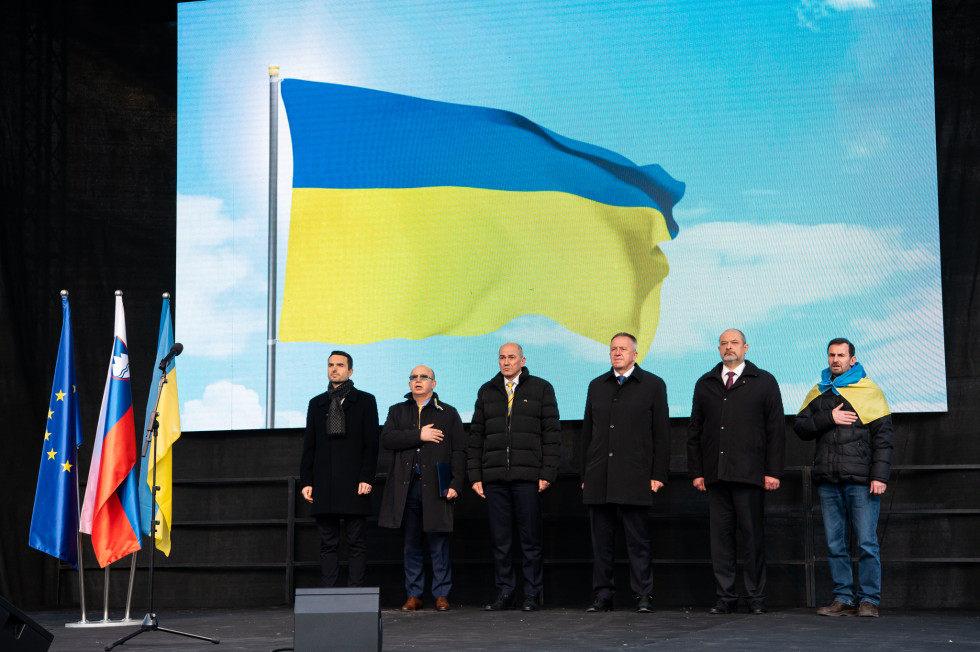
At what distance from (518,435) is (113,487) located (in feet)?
6.45

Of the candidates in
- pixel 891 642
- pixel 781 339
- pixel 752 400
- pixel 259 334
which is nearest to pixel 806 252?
pixel 781 339

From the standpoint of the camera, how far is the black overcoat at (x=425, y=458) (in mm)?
5820

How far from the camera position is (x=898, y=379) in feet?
19.1

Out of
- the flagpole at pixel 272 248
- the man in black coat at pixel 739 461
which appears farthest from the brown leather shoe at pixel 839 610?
the flagpole at pixel 272 248

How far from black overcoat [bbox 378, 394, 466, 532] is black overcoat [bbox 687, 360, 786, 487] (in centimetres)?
121

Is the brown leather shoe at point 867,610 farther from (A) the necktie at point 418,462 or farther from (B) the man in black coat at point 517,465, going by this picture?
(A) the necktie at point 418,462

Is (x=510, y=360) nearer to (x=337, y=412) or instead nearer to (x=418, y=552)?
(x=337, y=412)

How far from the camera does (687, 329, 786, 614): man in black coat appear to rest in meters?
5.36

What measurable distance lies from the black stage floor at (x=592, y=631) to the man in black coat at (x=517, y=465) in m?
0.24

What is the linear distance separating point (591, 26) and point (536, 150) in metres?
0.77

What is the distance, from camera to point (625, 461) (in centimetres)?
553

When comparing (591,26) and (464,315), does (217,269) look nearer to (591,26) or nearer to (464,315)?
(464,315)

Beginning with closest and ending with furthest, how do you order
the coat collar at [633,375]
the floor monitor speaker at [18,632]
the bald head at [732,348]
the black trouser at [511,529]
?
the floor monitor speaker at [18,632]
the bald head at [732,348]
the coat collar at [633,375]
the black trouser at [511,529]

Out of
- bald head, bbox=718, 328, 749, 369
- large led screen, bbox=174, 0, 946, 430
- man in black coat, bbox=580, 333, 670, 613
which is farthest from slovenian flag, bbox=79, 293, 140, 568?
bald head, bbox=718, 328, 749, 369
